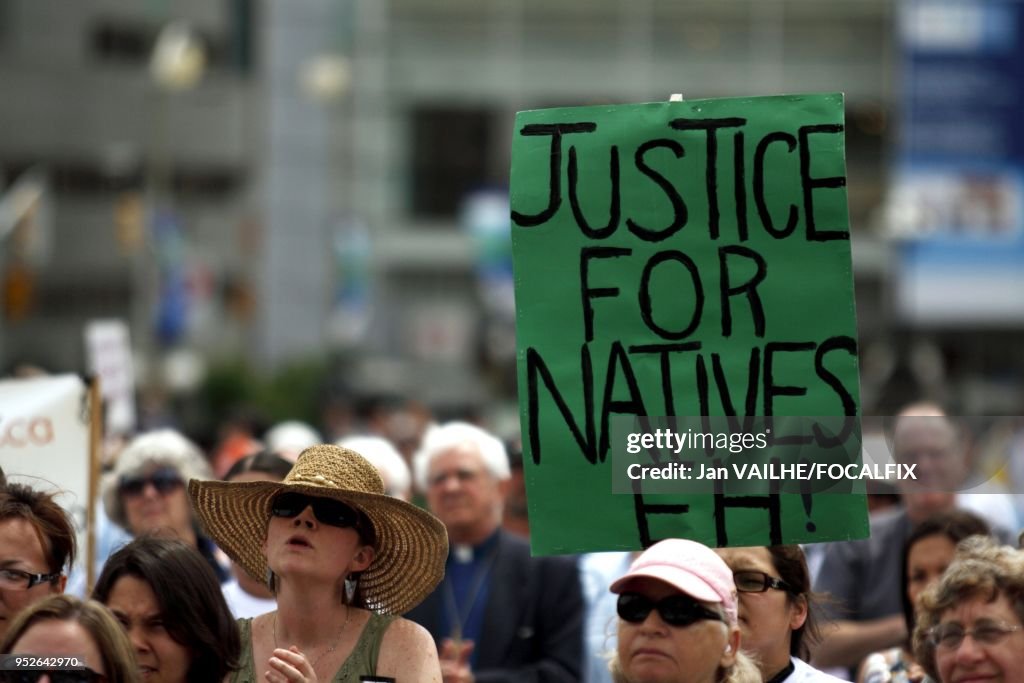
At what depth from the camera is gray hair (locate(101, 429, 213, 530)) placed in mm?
7582

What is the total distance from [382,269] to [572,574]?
159 ft

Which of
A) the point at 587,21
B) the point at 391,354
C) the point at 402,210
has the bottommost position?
the point at 391,354

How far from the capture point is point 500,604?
693 centimetres

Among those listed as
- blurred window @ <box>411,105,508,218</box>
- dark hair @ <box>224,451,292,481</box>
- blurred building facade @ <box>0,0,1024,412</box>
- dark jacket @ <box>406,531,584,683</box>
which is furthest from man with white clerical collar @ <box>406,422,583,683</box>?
blurred window @ <box>411,105,508,218</box>

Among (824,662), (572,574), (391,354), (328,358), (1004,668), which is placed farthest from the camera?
(391,354)

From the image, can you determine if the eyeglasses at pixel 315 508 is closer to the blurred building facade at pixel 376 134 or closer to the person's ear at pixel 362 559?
the person's ear at pixel 362 559

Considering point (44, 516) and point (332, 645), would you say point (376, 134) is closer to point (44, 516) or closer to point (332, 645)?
point (44, 516)

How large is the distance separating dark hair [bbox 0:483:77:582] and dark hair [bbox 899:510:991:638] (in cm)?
280

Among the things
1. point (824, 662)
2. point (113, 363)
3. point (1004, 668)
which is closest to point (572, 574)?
point (824, 662)

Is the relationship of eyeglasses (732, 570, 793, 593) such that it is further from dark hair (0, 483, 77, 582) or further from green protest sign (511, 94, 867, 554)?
dark hair (0, 483, 77, 582)

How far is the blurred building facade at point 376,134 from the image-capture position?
51531 millimetres

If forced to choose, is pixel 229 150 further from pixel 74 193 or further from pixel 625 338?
pixel 625 338

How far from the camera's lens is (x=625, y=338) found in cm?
548

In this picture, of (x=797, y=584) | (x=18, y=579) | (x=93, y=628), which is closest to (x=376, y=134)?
(x=797, y=584)
